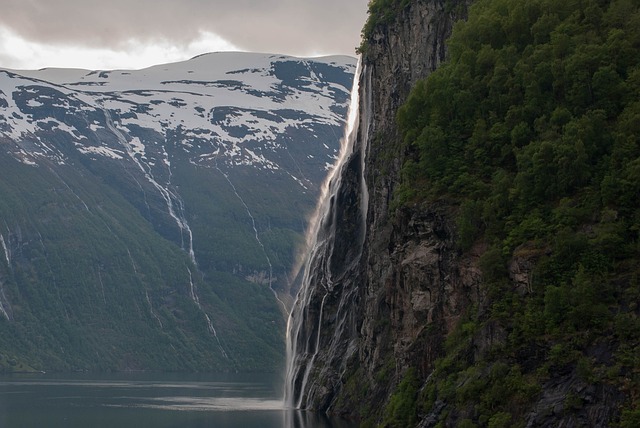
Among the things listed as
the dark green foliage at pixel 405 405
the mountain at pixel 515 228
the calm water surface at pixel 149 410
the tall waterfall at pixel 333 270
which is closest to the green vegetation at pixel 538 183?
the mountain at pixel 515 228

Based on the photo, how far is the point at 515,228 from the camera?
6450 centimetres

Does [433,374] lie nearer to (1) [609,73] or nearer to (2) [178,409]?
(1) [609,73]

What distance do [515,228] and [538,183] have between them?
2.91m

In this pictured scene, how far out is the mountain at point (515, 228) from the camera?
55.8m

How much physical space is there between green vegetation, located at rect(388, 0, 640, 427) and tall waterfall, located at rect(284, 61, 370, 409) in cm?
3661

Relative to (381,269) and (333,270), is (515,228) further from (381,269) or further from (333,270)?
(333,270)

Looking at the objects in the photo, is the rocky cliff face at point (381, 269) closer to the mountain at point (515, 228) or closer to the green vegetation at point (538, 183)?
the mountain at point (515, 228)

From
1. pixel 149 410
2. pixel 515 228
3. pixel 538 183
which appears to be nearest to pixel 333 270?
pixel 149 410

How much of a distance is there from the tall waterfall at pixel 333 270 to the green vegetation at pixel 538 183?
3661cm

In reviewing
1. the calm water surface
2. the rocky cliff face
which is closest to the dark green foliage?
the rocky cliff face

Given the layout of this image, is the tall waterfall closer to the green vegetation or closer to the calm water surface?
the calm water surface

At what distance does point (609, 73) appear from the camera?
68000 mm

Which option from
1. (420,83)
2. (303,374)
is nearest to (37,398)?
(303,374)

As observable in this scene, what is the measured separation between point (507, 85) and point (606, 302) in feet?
70.1
